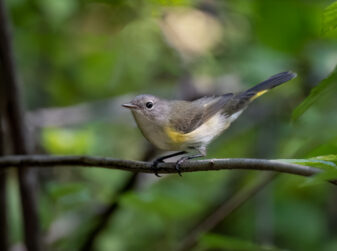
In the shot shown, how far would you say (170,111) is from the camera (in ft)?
11.5

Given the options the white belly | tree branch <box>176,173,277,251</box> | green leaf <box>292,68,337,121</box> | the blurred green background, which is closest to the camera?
green leaf <box>292,68,337,121</box>

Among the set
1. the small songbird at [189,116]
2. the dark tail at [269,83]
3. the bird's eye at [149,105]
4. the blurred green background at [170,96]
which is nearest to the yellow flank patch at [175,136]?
the small songbird at [189,116]

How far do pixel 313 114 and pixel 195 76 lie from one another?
1.16 metres

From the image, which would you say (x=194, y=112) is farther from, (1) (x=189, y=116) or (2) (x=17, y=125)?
(2) (x=17, y=125)

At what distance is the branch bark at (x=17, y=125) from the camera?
8.89 feet

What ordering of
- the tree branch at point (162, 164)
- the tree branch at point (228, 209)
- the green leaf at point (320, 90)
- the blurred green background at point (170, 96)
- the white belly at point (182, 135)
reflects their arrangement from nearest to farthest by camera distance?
the green leaf at point (320, 90), the tree branch at point (162, 164), the white belly at point (182, 135), the tree branch at point (228, 209), the blurred green background at point (170, 96)

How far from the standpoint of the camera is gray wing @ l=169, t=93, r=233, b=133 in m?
3.37

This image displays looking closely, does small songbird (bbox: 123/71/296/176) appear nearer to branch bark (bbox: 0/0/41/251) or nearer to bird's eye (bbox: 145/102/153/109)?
bird's eye (bbox: 145/102/153/109)

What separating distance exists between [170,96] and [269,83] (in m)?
2.08

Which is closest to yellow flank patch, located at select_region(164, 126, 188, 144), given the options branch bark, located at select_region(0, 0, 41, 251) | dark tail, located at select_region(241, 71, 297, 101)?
dark tail, located at select_region(241, 71, 297, 101)

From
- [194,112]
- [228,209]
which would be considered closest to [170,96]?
→ [194,112]

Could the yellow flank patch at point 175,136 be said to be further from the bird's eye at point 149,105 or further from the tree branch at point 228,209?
the tree branch at point 228,209

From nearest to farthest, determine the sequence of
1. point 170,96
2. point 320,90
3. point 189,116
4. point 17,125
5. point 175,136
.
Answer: point 320,90, point 17,125, point 175,136, point 189,116, point 170,96

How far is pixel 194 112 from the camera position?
3.52 meters
